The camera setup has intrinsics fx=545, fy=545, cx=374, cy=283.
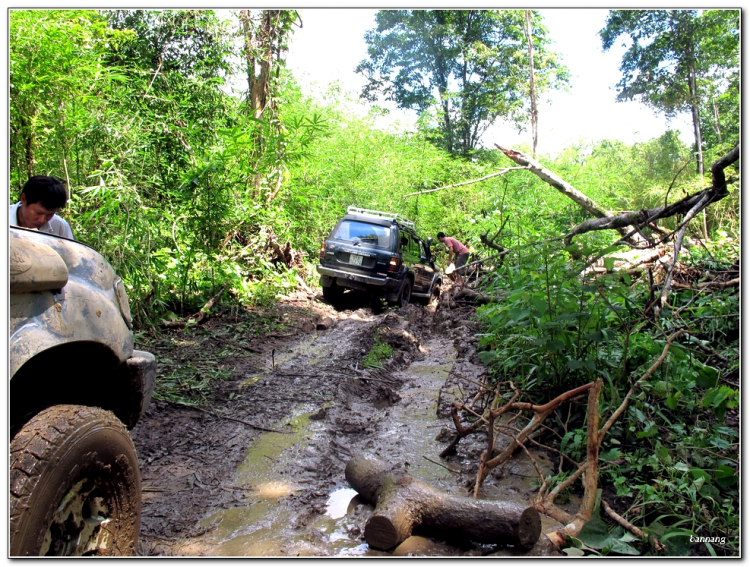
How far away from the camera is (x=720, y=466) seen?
3.00m

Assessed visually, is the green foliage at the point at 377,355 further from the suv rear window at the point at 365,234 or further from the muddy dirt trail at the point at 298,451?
the suv rear window at the point at 365,234

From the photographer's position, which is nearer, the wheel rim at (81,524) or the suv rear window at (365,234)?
the wheel rim at (81,524)

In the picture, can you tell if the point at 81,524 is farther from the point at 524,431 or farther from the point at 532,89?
the point at 532,89

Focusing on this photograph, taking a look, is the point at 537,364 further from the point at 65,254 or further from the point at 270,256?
the point at 270,256

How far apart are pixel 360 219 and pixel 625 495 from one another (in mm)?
8345

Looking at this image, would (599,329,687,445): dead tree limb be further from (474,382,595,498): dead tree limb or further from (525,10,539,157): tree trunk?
(525,10,539,157): tree trunk

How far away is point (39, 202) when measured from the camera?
3.13m

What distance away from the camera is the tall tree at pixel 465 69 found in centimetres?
1530

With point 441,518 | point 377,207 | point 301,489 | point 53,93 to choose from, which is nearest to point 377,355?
point 301,489

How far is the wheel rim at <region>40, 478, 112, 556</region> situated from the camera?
1.80 metres

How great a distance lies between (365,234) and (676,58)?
26.5 ft

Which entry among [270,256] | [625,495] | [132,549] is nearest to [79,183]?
[270,256]

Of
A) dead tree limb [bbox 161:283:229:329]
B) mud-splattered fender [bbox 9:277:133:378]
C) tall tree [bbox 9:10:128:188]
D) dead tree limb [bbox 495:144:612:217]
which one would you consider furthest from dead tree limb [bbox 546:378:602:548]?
tall tree [bbox 9:10:128:188]

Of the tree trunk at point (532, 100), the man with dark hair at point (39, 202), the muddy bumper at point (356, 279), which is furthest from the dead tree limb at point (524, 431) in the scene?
the tree trunk at point (532, 100)
